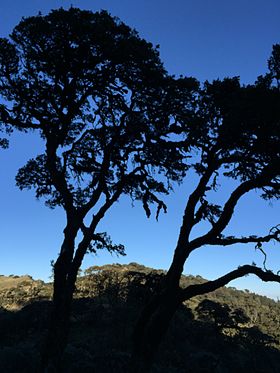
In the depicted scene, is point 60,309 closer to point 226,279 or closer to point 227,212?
point 226,279

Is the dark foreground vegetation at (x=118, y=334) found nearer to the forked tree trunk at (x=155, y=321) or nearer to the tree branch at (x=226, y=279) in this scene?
the forked tree trunk at (x=155, y=321)

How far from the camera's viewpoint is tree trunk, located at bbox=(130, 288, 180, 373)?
1385 cm

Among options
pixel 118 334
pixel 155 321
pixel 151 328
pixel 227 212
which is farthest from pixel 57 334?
pixel 118 334

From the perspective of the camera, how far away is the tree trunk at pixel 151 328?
1385 cm

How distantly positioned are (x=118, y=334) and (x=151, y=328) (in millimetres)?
14162

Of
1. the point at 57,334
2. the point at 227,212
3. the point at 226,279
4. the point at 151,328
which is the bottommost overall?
the point at 57,334

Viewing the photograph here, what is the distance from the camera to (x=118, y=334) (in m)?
27.4

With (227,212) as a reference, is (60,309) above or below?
below

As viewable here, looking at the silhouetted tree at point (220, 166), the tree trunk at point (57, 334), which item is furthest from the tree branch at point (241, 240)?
the tree trunk at point (57, 334)

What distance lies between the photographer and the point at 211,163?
16.1m

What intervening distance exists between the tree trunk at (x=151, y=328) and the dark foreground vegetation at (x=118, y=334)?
93 centimetres

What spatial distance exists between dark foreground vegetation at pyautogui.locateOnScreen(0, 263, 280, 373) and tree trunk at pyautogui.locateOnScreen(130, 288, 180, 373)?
93 cm

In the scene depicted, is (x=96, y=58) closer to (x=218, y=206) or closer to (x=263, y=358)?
(x=218, y=206)

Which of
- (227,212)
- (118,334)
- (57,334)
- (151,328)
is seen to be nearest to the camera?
(151,328)
